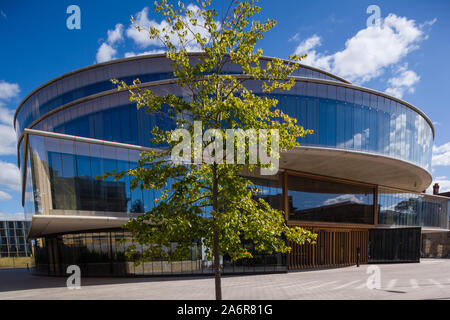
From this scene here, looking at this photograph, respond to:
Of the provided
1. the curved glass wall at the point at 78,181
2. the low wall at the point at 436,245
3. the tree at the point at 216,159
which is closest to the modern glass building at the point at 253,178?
the curved glass wall at the point at 78,181

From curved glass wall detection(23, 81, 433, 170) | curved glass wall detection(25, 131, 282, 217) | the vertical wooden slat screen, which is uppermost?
curved glass wall detection(23, 81, 433, 170)

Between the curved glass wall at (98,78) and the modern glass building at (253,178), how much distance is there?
0.10 meters

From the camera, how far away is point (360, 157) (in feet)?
68.5

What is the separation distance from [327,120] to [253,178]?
24.1 feet

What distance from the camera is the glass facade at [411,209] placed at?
105ft

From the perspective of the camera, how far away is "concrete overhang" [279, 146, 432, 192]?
20094 millimetres

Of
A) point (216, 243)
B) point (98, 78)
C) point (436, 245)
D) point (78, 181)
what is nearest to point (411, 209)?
point (436, 245)

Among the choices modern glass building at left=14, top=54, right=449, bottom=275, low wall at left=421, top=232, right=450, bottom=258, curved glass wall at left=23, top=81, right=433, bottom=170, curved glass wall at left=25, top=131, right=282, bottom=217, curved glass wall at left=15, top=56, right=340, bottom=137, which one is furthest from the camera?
low wall at left=421, top=232, right=450, bottom=258

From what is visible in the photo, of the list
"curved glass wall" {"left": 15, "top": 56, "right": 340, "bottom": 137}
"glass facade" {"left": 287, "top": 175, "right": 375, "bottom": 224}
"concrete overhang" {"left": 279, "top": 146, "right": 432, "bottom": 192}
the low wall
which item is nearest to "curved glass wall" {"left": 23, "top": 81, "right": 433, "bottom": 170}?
"concrete overhang" {"left": 279, "top": 146, "right": 432, "bottom": 192}

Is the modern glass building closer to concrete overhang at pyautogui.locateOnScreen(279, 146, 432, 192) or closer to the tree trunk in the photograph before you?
concrete overhang at pyautogui.locateOnScreen(279, 146, 432, 192)

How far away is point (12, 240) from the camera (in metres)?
62.9

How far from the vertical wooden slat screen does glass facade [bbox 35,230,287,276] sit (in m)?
3.02

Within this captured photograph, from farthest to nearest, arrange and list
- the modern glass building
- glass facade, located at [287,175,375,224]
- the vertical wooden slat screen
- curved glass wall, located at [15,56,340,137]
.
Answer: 1. curved glass wall, located at [15,56,340,137]
2. the vertical wooden slat screen
3. glass facade, located at [287,175,375,224]
4. the modern glass building

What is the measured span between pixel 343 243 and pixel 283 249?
2592cm
